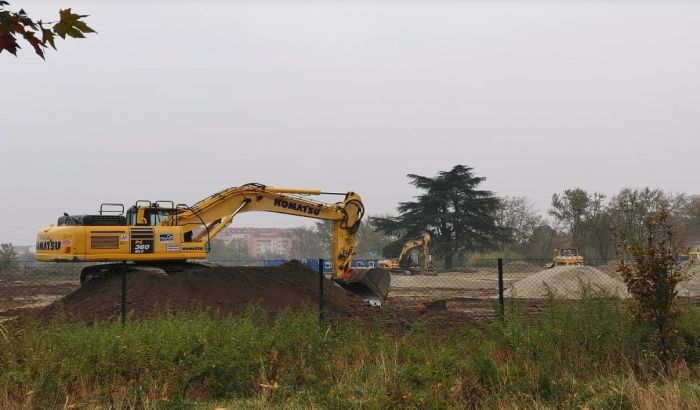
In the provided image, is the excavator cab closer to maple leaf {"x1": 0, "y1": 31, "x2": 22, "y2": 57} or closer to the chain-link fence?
the chain-link fence

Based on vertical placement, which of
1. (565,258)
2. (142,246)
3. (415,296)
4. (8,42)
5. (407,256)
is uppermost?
(8,42)

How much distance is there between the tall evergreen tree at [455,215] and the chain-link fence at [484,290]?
1520cm

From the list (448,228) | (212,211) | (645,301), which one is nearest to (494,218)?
(448,228)

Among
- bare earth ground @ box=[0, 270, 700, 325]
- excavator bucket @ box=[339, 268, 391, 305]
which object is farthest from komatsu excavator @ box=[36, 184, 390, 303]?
bare earth ground @ box=[0, 270, 700, 325]

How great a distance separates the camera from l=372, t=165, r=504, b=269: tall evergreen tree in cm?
6525

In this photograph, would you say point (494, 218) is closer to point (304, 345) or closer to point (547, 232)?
point (547, 232)

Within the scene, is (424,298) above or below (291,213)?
below

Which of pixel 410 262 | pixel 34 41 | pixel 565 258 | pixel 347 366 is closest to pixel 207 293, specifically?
pixel 347 366

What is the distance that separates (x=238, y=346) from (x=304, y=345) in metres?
0.84

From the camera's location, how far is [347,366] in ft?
23.2

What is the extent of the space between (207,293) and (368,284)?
5.24 m

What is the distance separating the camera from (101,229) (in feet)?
46.1

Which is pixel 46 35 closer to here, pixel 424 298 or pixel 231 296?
pixel 231 296

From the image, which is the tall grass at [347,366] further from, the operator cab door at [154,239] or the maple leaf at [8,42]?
the operator cab door at [154,239]
